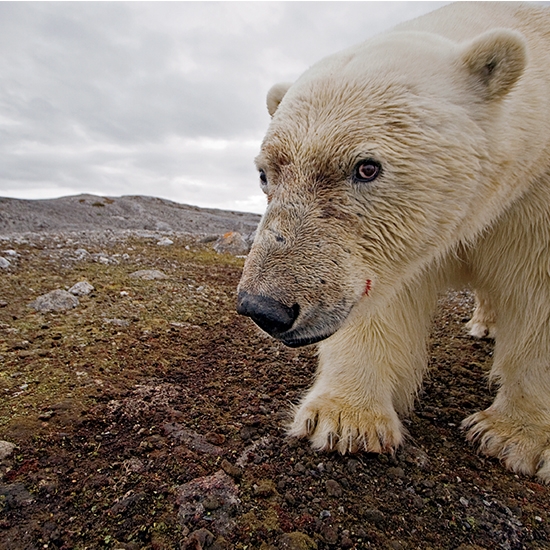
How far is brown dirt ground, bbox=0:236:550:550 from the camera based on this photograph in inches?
64.6

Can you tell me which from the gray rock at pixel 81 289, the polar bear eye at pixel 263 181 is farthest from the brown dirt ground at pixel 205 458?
the polar bear eye at pixel 263 181

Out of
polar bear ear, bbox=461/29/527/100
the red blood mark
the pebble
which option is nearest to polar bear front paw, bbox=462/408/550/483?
the red blood mark

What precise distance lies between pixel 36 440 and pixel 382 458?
1.60 m

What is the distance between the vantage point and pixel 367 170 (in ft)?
6.01

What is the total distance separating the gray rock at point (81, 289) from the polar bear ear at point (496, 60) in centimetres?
365

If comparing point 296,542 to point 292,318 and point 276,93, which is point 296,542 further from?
point 276,93

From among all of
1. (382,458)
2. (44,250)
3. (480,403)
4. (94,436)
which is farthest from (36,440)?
(44,250)

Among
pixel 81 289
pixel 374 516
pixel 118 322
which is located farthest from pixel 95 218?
pixel 374 516

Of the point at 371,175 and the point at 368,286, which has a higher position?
the point at 371,175

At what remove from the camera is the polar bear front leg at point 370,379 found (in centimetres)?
232

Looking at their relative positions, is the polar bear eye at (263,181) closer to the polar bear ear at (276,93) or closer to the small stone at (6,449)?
the polar bear ear at (276,93)

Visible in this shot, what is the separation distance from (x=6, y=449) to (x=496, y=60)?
2.68m

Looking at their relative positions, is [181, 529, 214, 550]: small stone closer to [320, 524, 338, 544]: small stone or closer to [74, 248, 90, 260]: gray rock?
[320, 524, 338, 544]: small stone

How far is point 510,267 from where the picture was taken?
236 centimetres
